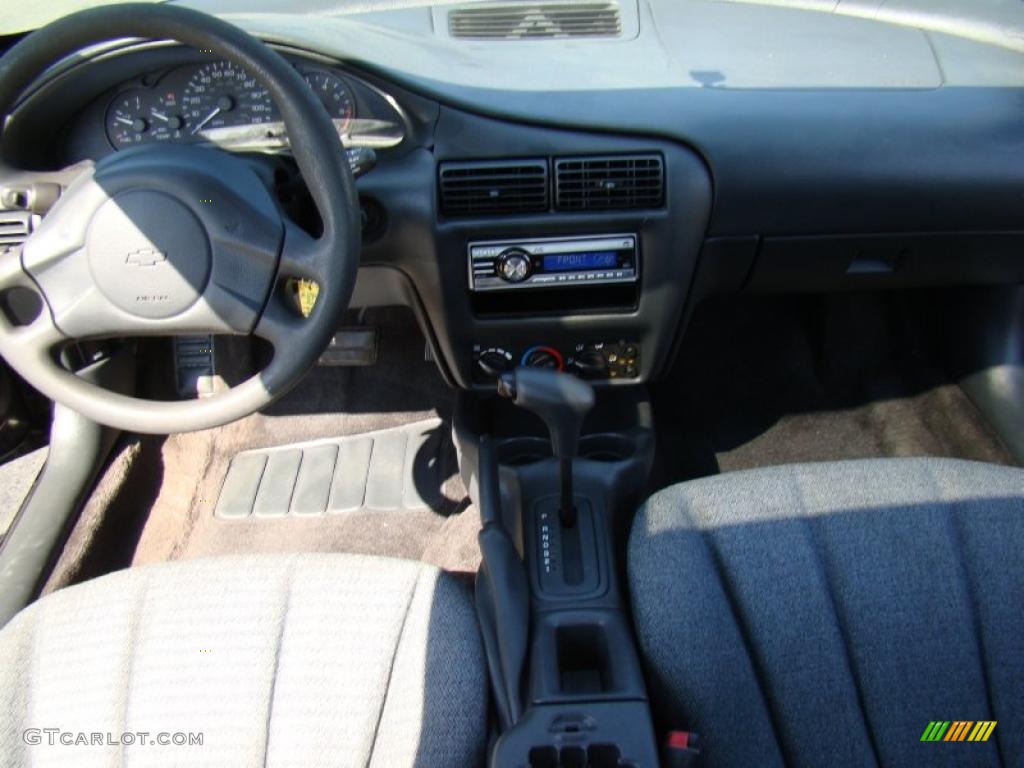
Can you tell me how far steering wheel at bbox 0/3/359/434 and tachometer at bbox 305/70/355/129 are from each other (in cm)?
21

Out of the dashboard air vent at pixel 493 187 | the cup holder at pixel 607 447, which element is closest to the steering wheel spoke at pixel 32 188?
the dashboard air vent at pixel 493 187

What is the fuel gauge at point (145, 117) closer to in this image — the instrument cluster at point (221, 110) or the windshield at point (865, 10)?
the instrument cluster at point (221, 110)

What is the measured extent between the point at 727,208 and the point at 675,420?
2.55 feet

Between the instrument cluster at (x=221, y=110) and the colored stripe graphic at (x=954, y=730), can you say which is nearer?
the colored stripe graphic at (x=954, y=730)

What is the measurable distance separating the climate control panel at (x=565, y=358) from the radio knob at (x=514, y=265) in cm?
18

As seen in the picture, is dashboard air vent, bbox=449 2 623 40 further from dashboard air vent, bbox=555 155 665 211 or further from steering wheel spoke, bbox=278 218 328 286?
steering wheel spoke, bbox=278 218 328 286

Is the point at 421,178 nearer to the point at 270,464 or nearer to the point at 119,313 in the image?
the point at 119,313

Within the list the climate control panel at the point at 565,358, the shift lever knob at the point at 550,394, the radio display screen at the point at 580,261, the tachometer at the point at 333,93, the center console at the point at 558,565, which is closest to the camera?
the center console at the point at 558,565

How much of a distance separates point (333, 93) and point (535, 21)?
1.32 feet

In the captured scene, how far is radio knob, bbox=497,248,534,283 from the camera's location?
55.6 inches

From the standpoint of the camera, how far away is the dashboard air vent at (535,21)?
1480mm

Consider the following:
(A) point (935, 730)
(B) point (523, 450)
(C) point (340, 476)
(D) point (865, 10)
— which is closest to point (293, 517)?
(C) point (340, 476)

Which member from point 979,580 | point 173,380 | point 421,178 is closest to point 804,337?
point 979,580

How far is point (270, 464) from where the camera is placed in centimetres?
206
